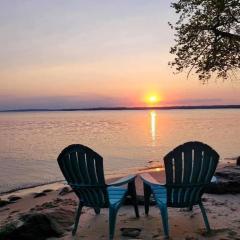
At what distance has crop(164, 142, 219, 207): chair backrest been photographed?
253 inches

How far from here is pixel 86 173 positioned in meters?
6.57

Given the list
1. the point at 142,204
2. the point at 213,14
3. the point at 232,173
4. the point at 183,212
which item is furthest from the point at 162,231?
the point at 213,14

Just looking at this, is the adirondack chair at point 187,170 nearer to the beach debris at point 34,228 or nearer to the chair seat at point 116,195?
the chair seat at point 116,195

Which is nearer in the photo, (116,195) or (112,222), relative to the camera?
(112,222)

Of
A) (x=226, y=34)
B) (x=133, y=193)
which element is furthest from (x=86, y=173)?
(x=226, y=34)

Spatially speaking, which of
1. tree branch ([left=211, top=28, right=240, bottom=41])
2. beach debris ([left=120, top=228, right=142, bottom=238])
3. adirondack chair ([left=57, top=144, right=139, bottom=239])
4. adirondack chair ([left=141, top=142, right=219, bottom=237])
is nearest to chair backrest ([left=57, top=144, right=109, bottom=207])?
adirondack chair ([left=57, top=144, right=139, bottom=239])

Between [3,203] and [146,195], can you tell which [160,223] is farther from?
[3,203]

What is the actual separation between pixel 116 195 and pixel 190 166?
4.08 ft

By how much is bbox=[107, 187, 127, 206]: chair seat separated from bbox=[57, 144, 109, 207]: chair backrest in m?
0.13

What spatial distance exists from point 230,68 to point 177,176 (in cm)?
1318

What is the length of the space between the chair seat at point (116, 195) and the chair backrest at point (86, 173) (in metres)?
0.13

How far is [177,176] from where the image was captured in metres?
6.44

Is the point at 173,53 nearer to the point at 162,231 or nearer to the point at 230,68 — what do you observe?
the point at 230,68

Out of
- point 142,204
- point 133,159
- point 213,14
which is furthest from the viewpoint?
point 133,159
